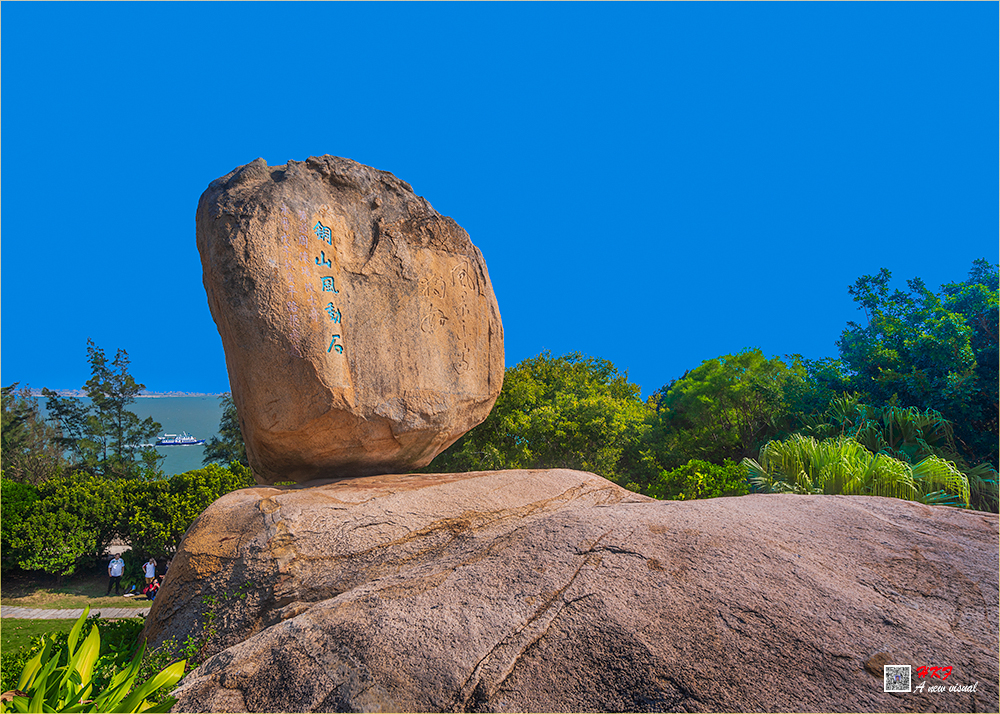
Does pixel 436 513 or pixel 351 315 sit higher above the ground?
pixel 351 315

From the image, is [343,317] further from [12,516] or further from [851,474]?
[12,516]

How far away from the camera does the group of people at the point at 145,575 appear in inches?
626

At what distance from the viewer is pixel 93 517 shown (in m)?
18.0

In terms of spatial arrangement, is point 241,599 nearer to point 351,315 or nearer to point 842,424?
point 351,315

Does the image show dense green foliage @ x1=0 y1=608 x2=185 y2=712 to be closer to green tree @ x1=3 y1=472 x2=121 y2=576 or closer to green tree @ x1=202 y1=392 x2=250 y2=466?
green tree @ x1=3 y1=472 x2=121 y2=576

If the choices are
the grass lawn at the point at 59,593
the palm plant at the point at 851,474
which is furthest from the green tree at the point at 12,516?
the palm plant at the point at 851,474

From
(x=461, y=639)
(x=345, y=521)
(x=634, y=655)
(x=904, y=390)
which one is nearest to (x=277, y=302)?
(x=345, y=521)

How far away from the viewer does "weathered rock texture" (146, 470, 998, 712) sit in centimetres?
346

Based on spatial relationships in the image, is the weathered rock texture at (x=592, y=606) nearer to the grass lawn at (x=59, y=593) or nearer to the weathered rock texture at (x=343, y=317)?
the weathered rock texture at (x=343, y=317)

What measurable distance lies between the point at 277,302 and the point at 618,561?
13.2ft

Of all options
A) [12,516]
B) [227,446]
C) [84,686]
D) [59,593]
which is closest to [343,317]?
[84,686]

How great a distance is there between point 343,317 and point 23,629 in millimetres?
11550

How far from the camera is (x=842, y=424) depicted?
14.7 m

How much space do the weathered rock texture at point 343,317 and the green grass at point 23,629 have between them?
25.7 feet
